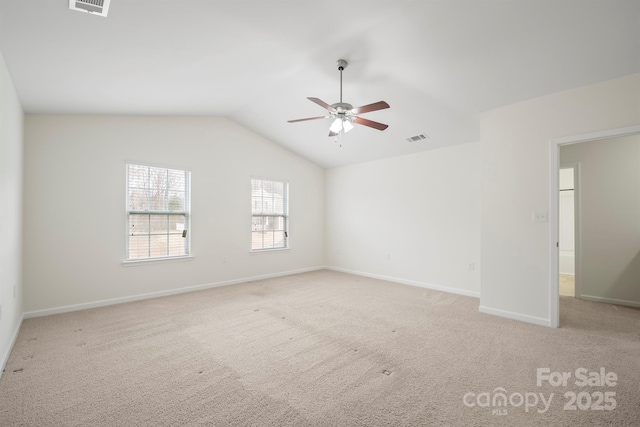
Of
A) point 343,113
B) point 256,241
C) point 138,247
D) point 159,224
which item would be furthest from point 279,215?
point 343,113

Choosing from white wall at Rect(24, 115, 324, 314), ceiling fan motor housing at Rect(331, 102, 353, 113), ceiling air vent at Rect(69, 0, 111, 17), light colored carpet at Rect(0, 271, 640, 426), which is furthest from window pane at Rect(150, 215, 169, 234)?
ceiling fan motor housing at Rect(331, 102, 353, 113)

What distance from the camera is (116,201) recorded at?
4.25 m

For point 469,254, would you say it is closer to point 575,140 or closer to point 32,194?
point 575,140

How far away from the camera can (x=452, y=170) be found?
4922 mm

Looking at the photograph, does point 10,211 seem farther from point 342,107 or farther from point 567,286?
point 567,286

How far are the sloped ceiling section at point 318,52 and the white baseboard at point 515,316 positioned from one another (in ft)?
8.40

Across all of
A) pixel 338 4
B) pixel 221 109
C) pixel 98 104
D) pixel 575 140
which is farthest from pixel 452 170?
pixel 98 104

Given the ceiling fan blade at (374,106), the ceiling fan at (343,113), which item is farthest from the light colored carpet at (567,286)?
the ceiling fan blade at (374,106)

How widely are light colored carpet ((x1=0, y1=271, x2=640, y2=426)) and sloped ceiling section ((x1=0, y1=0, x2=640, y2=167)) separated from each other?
258cm

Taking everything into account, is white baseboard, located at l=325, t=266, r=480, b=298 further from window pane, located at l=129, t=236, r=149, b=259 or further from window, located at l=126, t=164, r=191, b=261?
window pane, located at l=129, t=236, r=149, b=259

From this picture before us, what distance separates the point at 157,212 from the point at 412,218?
14.3ft

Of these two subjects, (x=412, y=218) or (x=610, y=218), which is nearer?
(x=610, y=218)

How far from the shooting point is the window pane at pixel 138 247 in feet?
14.5

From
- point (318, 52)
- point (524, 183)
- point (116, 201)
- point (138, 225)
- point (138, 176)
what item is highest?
point (318, 52)
